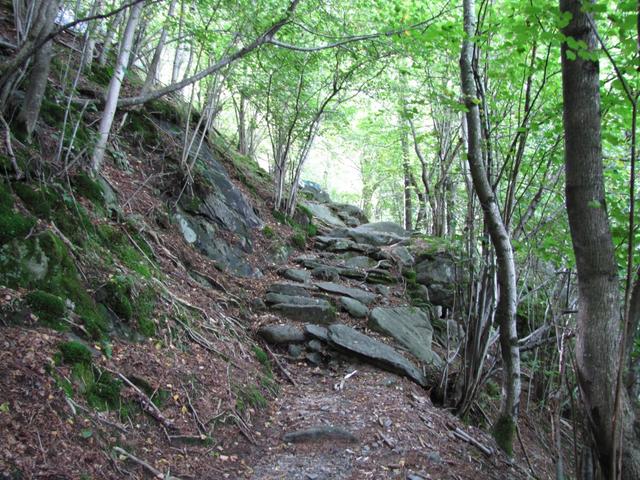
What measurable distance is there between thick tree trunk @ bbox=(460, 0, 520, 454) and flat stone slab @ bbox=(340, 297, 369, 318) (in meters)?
2.90

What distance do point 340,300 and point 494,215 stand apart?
3.62 metres

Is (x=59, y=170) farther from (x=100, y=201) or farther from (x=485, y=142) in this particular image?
(x=485, y=142)

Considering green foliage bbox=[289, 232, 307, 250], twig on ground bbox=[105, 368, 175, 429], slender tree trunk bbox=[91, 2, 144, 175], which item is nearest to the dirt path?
twig on ground bbox=[105, 368, 175, 429]

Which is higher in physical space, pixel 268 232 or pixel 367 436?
pixel 268 232

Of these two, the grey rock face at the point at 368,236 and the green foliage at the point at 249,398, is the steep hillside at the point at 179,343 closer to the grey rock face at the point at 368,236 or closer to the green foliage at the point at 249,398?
the green foliage at the point at 249,398

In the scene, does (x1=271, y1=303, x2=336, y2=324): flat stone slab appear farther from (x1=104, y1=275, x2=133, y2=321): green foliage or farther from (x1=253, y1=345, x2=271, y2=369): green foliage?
(x1=104, y1=275, x2=133, y2=321): green foliage

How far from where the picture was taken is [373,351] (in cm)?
597

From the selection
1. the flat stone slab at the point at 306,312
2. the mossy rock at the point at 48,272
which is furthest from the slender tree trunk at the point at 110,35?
the flat stone slab at the point at 306,312

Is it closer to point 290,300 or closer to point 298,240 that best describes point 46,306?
point 290,300

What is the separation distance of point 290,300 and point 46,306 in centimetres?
396

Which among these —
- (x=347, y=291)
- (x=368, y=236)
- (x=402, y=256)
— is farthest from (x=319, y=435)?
(x=368, y=236)

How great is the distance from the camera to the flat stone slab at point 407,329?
6.68 metres

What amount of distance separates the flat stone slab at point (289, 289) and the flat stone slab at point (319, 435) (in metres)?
3.12

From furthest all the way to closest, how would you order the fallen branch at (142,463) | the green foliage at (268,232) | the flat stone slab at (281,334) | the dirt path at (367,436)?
the green foliage at (268,232)
the flat stone slab at (281,334)
the dirt path at (367,436)
the fallen branch at (142,463)
